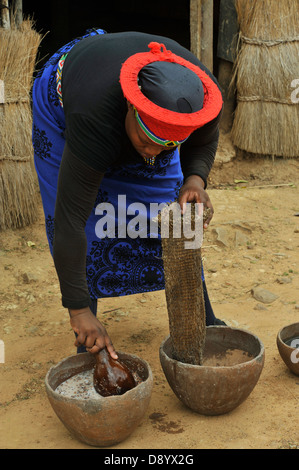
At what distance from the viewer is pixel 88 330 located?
7.41ft

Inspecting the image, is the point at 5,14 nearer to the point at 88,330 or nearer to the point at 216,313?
the point at 216,313

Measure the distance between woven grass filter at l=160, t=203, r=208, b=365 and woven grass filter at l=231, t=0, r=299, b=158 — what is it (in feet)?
11.6

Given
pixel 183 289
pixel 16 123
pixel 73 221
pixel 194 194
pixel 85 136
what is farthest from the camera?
pixel 16 123

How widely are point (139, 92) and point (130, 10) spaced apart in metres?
6.88

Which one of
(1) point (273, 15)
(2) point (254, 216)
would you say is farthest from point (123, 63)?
(1) point (273, 15)

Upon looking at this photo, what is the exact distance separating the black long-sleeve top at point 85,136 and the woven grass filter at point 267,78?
137 inches

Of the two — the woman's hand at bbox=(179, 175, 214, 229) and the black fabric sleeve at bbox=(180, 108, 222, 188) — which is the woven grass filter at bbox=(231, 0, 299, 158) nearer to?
the black fabric sleeve at bbox=(180, 108, 222, 188)

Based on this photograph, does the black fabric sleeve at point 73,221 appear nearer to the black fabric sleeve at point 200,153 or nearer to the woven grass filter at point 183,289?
the woven grass filter at point 183,289

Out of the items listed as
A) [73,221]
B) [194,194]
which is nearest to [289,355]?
[194,194]

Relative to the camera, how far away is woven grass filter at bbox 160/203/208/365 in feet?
7.63

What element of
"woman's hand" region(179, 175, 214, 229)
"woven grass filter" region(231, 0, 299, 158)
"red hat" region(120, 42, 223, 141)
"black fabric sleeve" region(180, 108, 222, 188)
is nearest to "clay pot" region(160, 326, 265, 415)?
"woman's hand" region(179, 175, 214, 229)

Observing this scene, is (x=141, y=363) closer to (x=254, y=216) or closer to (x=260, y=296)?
(x=260, y=296)

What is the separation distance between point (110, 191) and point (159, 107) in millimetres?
818

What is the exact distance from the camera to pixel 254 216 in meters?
5.11
